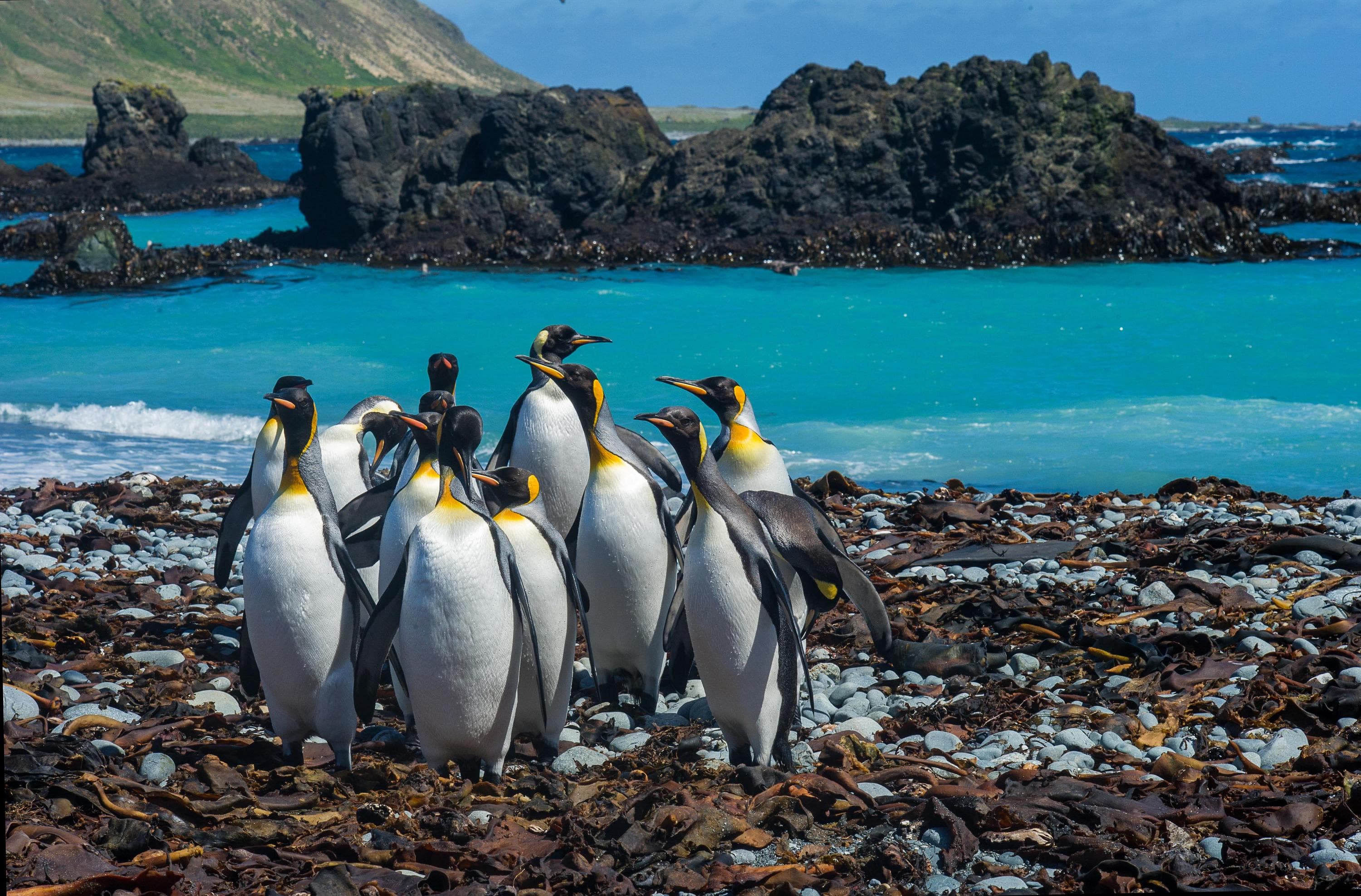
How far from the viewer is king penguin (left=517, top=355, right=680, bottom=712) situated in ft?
12.9

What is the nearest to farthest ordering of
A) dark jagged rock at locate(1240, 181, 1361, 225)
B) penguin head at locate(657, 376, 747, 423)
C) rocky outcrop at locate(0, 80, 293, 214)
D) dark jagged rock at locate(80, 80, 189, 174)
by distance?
penguin head at locate(657, 376, 747, 423) < dark jagged rock at locate(1240, 181, 1361, 225) < rocky outcrop at locate(0, 80, 293, 214) < dark jagged rock at locate(80, 80, 189, 174)

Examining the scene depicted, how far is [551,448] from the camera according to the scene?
15.1 ft

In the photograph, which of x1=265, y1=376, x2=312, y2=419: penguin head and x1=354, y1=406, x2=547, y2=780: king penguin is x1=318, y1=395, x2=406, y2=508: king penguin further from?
x1=354, y1=406, x2=547, y2=780: king penguin

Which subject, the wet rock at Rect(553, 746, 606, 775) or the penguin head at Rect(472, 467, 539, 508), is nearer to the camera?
the wet rock at Rect(553, 746, 606, 775)

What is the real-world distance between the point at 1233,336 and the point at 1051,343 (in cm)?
240

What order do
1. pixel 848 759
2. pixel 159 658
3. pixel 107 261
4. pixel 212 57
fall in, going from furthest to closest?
pixel 212 57
pixel 107 261
pixel 159 658
pixel 848 759

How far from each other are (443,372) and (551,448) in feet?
1.85

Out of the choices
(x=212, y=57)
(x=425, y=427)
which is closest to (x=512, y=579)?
(x=425, y=427)

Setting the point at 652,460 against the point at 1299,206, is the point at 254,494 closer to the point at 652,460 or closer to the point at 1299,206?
the point at 652,460

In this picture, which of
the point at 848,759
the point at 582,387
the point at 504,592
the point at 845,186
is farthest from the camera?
the point at 845,186

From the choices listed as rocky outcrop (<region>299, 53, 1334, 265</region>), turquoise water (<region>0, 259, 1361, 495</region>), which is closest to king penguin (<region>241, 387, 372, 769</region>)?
turquoise water (<region>0, 259, 1361, 495</region>)

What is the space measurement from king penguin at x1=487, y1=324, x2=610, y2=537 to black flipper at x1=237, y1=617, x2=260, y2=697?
125 cm

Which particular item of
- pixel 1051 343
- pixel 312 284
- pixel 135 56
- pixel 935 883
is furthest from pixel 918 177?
pixel 135 56

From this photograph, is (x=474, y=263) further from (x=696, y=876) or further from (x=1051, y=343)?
(x=696, y=876)
